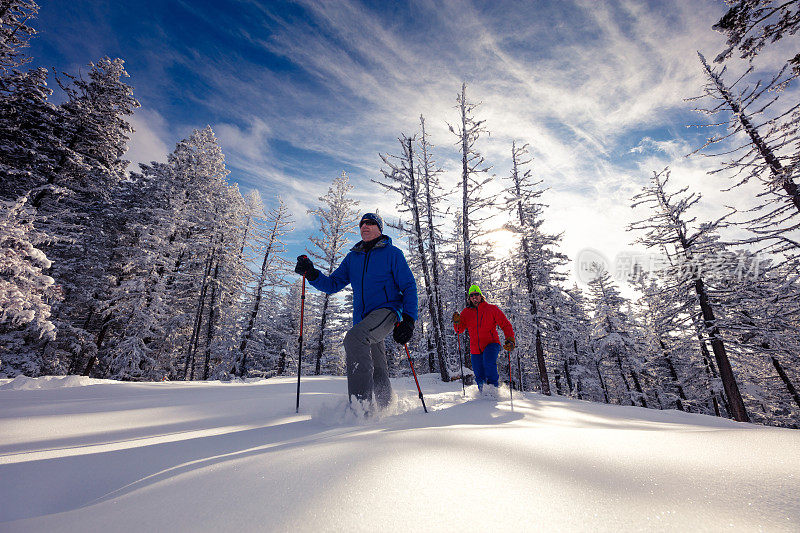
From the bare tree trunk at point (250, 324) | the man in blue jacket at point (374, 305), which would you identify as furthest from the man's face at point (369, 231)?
the bare tree trunk at point (250, 324)

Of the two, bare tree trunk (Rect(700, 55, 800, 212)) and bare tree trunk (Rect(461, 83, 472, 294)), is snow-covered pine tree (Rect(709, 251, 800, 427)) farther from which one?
bare tree trunk (Rect(461, 83, 472, 294))

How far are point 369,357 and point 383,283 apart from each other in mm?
804

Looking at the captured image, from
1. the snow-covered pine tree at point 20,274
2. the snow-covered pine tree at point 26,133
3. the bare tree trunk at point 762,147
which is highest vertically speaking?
the snow-covered pine tree at point 26,133

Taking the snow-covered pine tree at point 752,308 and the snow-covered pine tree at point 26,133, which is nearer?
the snow-covered pine tree at point 752,308

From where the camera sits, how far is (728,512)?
2.52ft

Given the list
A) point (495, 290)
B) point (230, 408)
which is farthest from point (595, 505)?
point (495, 290)

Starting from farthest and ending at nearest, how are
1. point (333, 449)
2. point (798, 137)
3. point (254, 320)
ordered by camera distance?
point (254, 320), point (798, 137), point (333, 449)

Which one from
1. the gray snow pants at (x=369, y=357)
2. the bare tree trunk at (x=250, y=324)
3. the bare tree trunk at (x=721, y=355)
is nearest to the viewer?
the gray snow pants at (x=369, y=357)

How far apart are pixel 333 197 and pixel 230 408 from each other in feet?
70.9

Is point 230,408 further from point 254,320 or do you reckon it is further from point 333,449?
point 254,320

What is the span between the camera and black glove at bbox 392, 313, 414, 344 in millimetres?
3229

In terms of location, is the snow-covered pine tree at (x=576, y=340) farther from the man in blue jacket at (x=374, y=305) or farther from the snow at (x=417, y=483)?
the snow at (x=417, y=483)

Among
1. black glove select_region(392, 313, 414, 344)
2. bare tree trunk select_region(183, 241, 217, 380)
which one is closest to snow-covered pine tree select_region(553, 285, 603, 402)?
black glove select_region(392, 313, 414, 344)

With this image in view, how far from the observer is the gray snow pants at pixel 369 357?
2889 mm
